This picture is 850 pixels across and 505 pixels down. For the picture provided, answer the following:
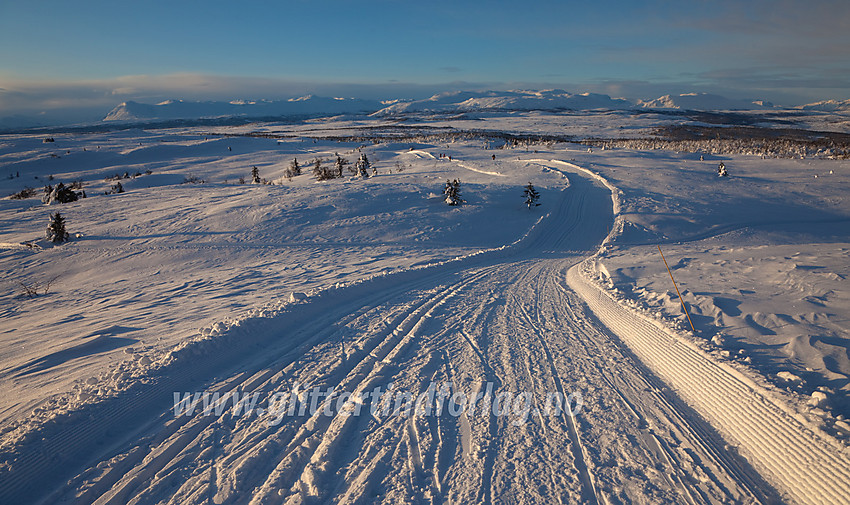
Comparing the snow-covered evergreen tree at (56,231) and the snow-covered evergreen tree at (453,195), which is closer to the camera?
the snow-covered evergreen tree at (56,231)

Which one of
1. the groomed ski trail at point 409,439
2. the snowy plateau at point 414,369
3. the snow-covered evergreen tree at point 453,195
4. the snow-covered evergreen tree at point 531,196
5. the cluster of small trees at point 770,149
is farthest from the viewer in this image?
the cluster of small trees at point 770,149

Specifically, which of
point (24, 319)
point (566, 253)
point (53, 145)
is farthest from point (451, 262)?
point (53, 145)

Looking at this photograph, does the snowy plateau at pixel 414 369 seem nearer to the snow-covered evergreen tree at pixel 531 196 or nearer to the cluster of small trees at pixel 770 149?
the snow-covered evergreen tree at pixel 531 196

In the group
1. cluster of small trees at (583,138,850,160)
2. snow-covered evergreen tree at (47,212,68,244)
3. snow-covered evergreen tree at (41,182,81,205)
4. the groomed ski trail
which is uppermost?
cluster of small trees at (583,138,850,160)

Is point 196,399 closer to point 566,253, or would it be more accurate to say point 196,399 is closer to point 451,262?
point 451,262

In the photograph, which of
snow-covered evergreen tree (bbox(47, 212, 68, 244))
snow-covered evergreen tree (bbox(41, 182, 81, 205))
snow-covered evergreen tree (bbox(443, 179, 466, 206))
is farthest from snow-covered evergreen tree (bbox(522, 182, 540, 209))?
snow-covered evergreen tree (bbox(41, 182, 81, 205))

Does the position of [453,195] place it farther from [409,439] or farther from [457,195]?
[409,439]

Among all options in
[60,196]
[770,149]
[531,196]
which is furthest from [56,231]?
[770,149]

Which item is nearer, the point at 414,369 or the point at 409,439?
the point at 409,439

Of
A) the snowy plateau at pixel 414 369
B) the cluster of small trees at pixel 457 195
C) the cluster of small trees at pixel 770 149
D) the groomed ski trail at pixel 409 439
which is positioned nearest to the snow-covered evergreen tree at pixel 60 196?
the snowy plateau at pixel 414 369

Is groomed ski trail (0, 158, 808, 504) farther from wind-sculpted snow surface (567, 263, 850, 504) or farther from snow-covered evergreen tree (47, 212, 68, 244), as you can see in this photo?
snow-covered evergreen tree (47, 212, 68, 244)

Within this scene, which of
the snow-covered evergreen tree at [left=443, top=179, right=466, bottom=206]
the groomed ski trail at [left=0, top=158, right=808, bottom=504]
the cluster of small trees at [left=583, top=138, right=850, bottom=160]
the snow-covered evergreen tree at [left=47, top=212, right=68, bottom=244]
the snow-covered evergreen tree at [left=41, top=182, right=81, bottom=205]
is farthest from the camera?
the cluster of small trees at [left=583, top=138, right=850, bottom=160]
